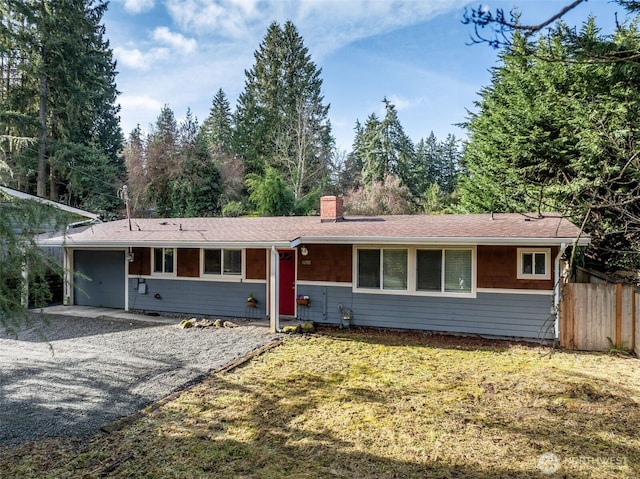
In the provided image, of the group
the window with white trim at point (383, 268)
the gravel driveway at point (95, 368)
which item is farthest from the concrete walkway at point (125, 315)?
the window with white trim at point (383, 268)

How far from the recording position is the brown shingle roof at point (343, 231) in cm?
803

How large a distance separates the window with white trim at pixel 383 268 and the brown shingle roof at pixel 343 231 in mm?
536

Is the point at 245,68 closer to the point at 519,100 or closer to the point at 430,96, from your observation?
the point at 430,96

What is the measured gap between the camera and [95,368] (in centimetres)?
631

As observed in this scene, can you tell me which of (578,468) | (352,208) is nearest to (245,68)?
(352,208)

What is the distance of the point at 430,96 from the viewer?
13.5 m

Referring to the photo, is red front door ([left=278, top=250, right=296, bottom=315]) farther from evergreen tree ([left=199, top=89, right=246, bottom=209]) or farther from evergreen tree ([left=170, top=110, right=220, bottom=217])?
evergreen tree ([left=199, top=89, right=246, bottom=209])

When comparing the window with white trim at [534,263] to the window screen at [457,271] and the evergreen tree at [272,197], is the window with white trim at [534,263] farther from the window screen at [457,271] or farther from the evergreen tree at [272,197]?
the evergreen tree at [272,197]

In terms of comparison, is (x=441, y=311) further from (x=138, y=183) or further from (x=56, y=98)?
(x=56, y=98)

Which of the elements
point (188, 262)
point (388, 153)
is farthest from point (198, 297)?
point (388, 153)

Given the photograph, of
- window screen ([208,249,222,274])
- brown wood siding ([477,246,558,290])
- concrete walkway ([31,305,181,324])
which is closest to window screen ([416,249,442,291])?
brown wood siding ([477,246,558,290])

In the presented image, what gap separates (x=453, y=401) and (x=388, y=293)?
422 centimetres

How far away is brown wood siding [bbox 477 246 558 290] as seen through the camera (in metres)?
8.25

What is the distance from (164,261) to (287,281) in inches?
147
